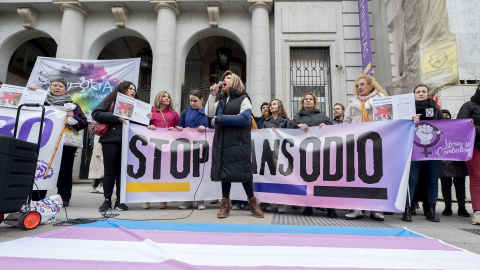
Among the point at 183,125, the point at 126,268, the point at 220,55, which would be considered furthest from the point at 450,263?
the point at 220,55

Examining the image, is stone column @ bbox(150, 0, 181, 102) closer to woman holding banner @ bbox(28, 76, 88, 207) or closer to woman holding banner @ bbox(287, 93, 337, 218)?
woman holding banner @ bbox(28, 76, 88, 207)

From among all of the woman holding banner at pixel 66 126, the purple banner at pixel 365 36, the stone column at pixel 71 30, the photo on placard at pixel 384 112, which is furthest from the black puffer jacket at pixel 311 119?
the stone column at pixel 71 30

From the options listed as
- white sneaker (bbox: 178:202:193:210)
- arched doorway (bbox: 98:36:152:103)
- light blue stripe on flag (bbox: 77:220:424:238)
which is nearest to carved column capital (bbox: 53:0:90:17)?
arched doorway (bbox: 98:36:152:103)

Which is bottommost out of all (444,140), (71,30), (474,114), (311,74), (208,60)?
(444,140)

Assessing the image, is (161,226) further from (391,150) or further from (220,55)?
(220,55)

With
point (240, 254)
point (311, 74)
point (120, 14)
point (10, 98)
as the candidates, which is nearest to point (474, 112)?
point (240, 254)

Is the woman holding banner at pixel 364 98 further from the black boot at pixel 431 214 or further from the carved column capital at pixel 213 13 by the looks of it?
the carved column capital at pixel 213 13

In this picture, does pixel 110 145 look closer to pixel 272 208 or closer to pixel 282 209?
pixel 272 208

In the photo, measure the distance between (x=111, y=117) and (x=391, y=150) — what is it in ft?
13.5

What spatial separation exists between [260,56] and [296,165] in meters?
6.52

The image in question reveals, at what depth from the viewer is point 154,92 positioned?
9.77 m

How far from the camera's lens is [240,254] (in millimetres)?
1902

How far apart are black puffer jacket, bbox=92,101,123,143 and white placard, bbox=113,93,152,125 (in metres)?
0.11

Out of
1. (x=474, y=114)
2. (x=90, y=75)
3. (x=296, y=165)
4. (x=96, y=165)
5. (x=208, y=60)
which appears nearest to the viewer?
(x=474, y=114)
